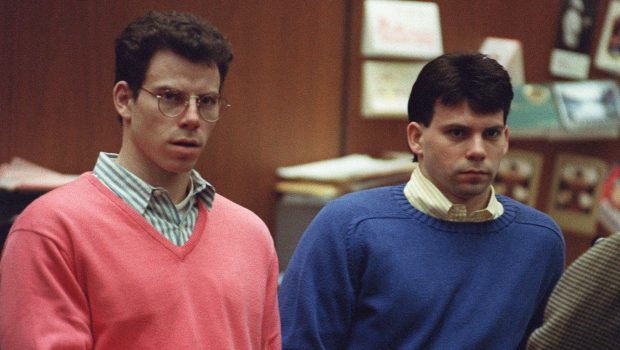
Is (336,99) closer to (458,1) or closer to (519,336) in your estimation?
(458,1)

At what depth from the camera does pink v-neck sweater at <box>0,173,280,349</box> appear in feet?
4.68

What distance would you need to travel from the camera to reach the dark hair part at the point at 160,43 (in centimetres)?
163

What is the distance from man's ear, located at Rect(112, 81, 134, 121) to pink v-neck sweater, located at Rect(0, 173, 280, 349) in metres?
0.14

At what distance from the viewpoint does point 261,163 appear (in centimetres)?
302

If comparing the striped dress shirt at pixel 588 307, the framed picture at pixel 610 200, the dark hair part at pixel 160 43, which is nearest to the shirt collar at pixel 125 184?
the dark hair part at pixel 160 43

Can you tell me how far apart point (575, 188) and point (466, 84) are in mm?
2414

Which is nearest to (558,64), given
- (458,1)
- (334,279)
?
(458,1)

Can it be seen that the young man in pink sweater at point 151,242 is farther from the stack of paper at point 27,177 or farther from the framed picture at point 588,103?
the framed picture at point 588,103

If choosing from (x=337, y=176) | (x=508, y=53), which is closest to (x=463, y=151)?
(x=337, y=176)

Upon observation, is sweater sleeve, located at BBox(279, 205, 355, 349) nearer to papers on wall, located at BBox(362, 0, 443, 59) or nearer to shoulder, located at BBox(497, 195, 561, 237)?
shoulder, located at BBox(497, 195, 561, 237)

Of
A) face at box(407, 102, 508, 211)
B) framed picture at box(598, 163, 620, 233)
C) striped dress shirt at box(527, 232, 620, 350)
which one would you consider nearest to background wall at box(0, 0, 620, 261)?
framed picture at box(598, 163, 620, 233)

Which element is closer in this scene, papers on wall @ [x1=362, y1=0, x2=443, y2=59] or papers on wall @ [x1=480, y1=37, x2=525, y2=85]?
papers on wall @ [x1=362, y1=0, x2=443, y2=59]

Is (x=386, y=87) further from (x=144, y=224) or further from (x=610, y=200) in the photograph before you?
(x=144, y=224)

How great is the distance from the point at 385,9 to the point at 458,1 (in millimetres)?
417
